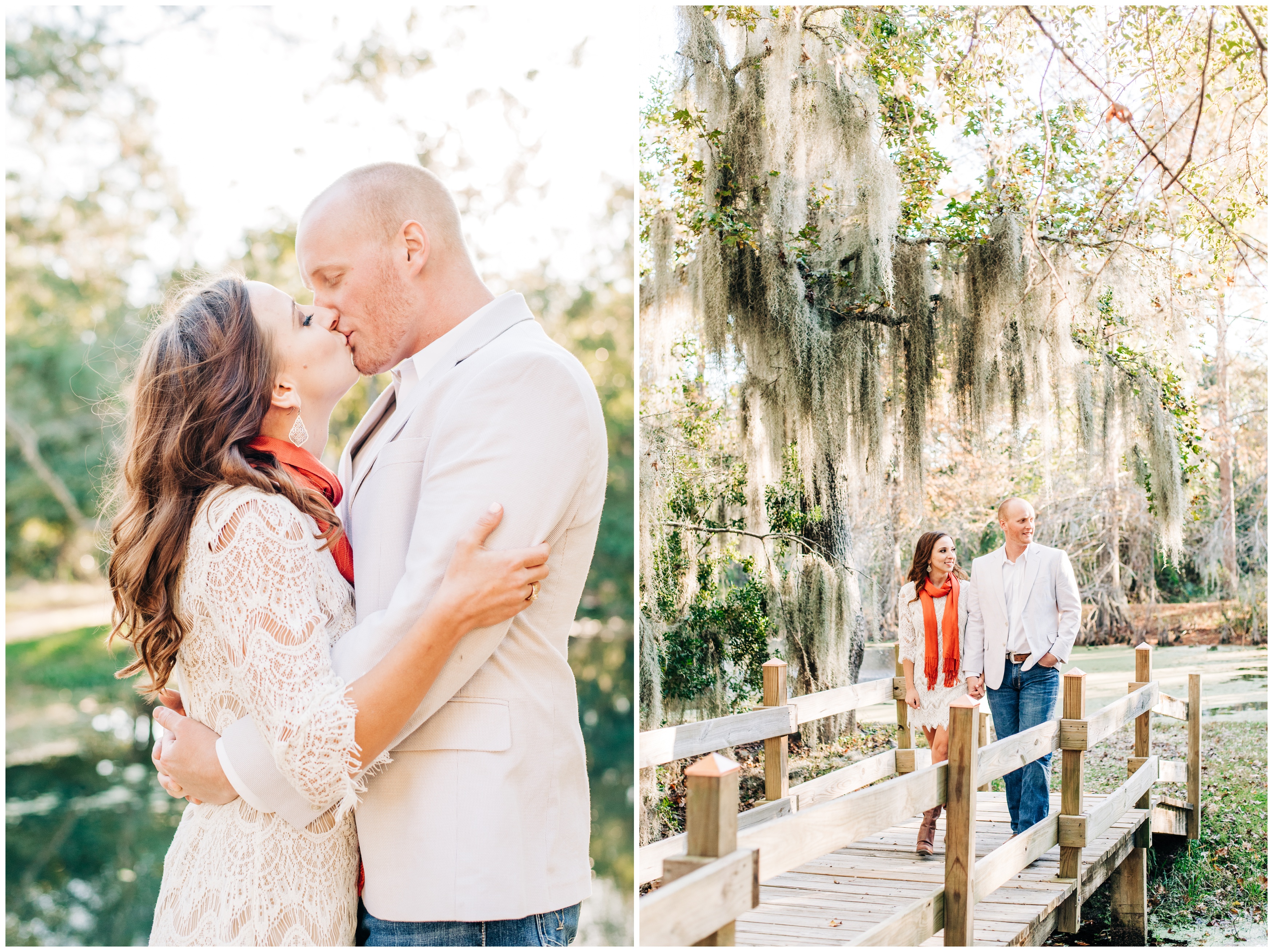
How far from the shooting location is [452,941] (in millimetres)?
1127

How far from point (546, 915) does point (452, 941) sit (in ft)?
0.37

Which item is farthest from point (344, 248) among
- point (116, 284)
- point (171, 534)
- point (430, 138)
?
point (116, 284)

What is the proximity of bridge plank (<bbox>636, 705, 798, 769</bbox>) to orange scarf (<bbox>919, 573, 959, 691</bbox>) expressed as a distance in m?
0.56

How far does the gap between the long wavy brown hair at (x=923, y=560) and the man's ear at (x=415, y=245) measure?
226 centimetres

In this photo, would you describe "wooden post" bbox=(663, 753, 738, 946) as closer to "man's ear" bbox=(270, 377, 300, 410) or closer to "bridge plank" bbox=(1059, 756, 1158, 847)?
"man's ear" bbox=(270, 377, 300, 410)

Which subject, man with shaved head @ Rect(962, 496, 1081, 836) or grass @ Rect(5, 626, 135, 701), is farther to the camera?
A: grass @ Rect(5, 626, 135, 701)

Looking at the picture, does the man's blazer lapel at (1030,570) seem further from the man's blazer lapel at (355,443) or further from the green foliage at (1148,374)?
the man's blazer lapel at (355,443)

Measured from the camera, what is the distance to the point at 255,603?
3.62 ft

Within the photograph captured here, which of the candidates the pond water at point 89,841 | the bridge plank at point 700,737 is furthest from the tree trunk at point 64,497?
the bridge plank at point 700,737

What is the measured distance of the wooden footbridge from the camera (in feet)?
7.45

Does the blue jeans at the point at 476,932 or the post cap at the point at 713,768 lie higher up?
the post cap at the point at 713,768

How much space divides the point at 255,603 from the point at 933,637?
8.30 feet

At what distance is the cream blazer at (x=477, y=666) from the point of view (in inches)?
44.1

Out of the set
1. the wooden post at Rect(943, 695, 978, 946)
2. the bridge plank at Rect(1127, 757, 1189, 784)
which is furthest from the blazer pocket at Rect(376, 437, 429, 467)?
the bridge plank at Rect(1127, 757, 1189, 784)
